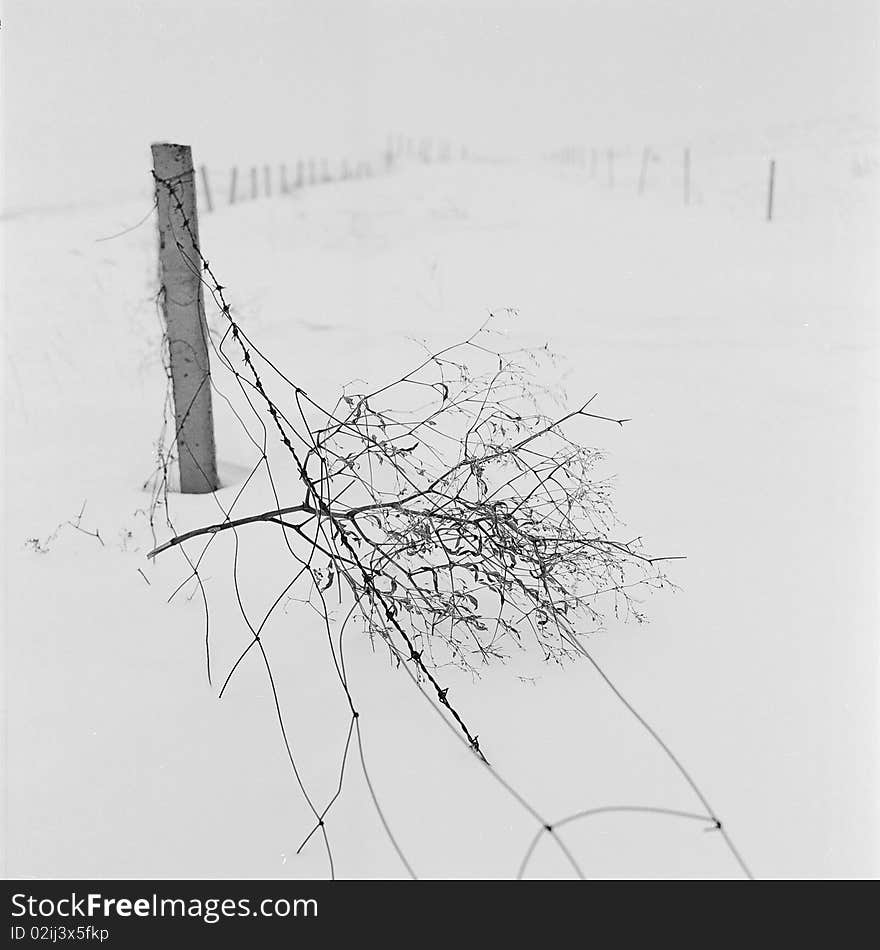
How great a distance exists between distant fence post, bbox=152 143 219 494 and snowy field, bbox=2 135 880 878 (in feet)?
0.51

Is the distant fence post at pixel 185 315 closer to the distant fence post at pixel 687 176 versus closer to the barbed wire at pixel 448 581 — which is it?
the barbed wire at pixel 448 581

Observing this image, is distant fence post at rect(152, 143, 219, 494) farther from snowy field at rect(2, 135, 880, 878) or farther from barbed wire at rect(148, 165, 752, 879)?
barbed wire at rect(148, 165, 752, 879)

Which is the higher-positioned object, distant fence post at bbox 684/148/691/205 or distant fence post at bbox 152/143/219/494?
distant fence post at bbox 684/148/691/205

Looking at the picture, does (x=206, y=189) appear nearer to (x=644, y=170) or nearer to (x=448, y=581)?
(x=644, y=170)

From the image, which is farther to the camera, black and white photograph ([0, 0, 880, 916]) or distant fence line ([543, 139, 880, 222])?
distant fence line ([543, 139, 880, 222])

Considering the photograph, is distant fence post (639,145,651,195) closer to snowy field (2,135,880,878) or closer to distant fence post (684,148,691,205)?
distant fence post (684,148,691,205)

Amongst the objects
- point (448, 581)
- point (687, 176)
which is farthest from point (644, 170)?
point (448, 581)

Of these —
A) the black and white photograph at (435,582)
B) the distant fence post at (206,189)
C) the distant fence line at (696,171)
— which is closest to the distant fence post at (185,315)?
the black and white photograph at (435,582)

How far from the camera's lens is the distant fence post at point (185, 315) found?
305 centimetres

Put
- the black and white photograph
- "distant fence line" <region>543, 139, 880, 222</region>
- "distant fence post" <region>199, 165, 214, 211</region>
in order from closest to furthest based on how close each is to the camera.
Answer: the black and white photograph
"distant fence line" <region>543, 139, 880, 222</region>
"distant fence post" <region>199, 165, 214, 211</region>

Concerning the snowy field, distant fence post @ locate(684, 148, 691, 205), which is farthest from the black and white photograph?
distant fence post @ locate(684, 148, 691, 205)

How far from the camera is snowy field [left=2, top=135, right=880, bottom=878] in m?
1.78

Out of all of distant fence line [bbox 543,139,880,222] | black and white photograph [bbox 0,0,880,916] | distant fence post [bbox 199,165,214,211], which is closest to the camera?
black and white photograph [bbox 0,0,880,916]
